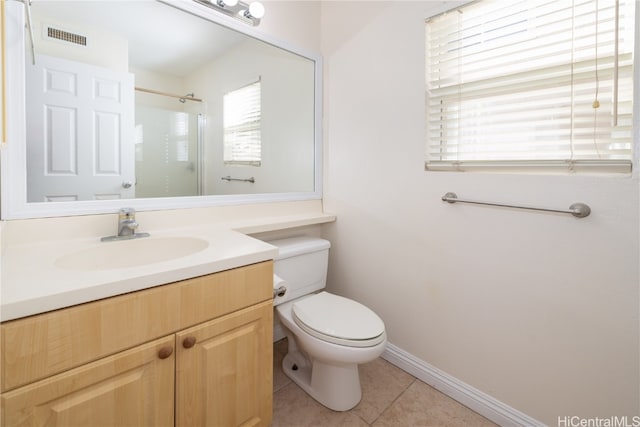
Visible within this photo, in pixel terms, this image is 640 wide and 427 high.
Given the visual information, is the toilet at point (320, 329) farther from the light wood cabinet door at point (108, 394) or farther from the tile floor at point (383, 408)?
the light wood cabinet door at point (108, 394)

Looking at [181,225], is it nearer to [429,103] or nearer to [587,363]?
[429,103]

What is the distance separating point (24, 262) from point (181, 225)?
614 millimetres

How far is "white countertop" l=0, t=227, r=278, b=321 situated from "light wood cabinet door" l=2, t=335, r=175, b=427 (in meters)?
0.18

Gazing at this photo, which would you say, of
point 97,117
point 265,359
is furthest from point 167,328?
point 97,117

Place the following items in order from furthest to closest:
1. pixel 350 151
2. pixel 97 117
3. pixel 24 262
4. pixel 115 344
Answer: pixel 350 151 < pixel 97 117 < pixel 24 262 < pixel 115 344

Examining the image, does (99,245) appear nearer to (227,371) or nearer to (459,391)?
(227,371)

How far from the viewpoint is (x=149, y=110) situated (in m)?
1.41

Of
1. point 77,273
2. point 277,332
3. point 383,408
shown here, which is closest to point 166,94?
point 77,273

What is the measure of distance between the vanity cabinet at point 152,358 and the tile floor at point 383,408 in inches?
12.2

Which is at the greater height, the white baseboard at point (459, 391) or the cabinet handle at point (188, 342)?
the cabinet handle at point (188, 342)

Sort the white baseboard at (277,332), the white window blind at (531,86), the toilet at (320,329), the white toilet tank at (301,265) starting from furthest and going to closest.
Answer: the white baseboard at (277,332) < the white toilet tank at (301,265) < the toilet at (320,329) < the white window blind at (531,86)

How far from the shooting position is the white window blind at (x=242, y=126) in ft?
Result: 5.57

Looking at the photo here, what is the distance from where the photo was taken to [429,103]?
4.98 ft

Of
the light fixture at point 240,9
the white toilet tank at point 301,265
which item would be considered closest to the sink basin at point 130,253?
the white toilet tank at point 301,265
